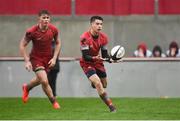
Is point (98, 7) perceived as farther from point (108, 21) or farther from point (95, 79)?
point (95, 79)

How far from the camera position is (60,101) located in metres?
21.0

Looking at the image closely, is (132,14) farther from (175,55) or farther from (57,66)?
(57,66)

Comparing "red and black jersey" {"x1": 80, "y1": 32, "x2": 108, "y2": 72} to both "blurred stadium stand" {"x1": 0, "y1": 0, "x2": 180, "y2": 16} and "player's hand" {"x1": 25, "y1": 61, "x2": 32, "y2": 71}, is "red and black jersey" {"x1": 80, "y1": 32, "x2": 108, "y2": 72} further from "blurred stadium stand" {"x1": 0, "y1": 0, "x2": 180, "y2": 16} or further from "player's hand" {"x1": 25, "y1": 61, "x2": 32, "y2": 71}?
"blurred stadium stand" {"x1": 0, "y1": 0, "x2": 180, "y2": 16}

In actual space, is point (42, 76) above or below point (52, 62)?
below

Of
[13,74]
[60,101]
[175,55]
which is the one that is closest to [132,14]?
[175,55]

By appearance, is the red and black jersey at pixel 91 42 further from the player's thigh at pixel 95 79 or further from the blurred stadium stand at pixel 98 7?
the blurred stadium stand at pixel 98 7

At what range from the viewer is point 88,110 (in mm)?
17609

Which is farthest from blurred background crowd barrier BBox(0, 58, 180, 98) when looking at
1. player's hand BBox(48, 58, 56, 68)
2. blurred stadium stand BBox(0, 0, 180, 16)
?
player's hand BBox(48, 58, 56, 68)

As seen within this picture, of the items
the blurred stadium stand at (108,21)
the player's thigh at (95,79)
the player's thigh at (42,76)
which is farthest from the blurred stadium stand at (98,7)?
the player's thigh at (95,79)

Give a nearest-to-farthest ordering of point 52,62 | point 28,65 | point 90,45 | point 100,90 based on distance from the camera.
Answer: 1. point 100,90
2. point 90,45
3. point 28,65
4. point 52,62

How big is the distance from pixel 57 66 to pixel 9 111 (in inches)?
219

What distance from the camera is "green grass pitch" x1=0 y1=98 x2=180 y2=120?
15.7m

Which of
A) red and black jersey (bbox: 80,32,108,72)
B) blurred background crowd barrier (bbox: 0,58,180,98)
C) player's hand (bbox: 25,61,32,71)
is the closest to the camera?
red and black jersey (bbox: 80,32,108,72)

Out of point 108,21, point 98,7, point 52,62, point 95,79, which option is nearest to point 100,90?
point 95,79
